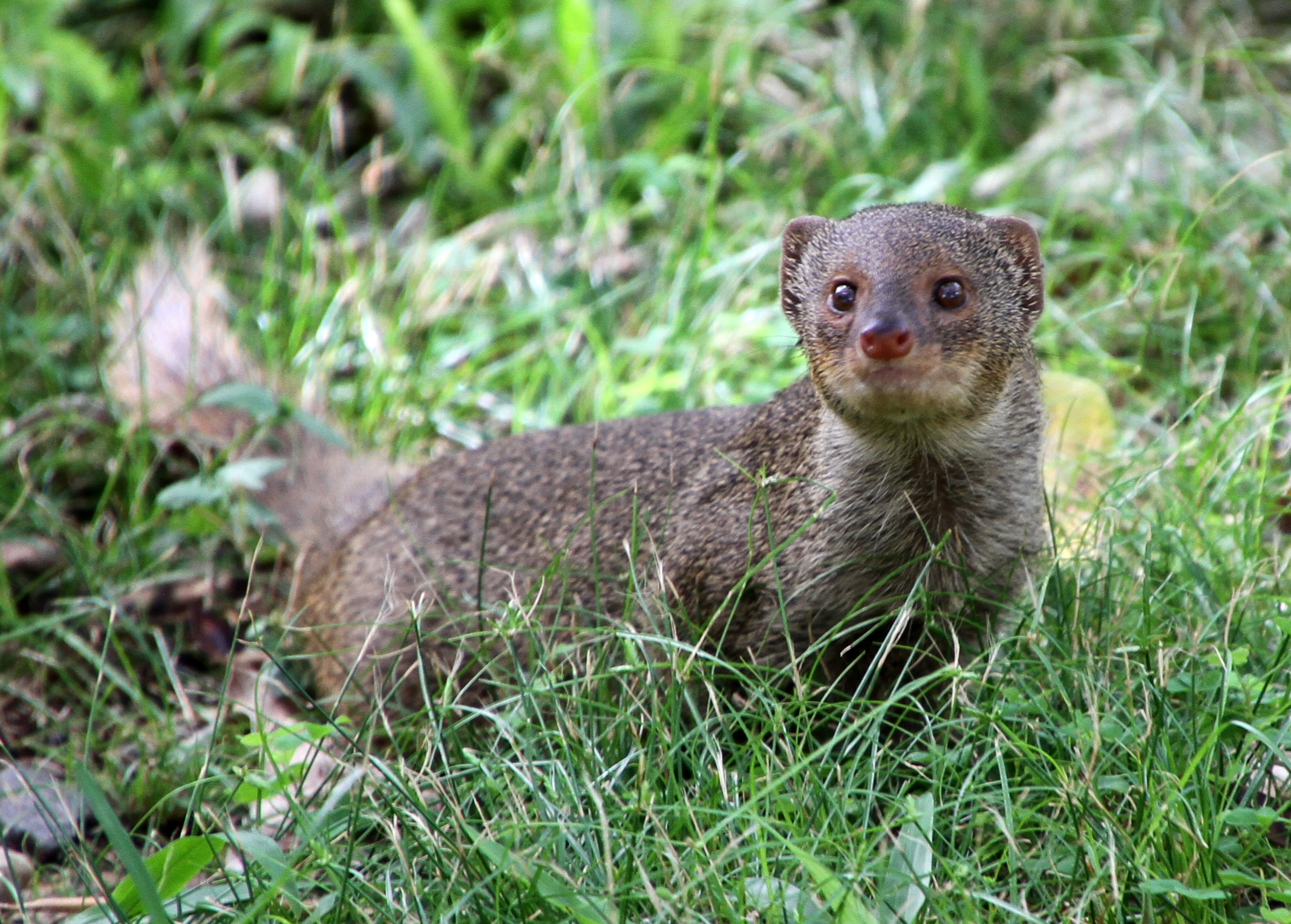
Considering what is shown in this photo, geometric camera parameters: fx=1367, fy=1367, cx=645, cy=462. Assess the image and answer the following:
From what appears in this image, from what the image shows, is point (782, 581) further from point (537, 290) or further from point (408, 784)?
point (537, 290)

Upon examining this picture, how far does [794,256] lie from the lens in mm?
3018

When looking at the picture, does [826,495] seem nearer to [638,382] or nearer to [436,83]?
[638,382]

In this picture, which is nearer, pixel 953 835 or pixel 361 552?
pixel 953 835

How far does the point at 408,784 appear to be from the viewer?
2.32m

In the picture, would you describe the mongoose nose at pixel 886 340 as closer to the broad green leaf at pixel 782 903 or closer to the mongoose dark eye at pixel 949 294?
the mongoose dark eye at pixel 949 294

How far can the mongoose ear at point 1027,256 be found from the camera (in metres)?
2.85

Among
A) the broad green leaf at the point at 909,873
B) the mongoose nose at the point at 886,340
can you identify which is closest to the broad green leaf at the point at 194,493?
the mongoose nose at the point at 886,340

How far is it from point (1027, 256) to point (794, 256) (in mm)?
497

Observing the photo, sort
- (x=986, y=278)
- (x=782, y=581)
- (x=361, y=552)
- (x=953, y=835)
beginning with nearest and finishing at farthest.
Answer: (x=953, y=835)
(x=986, y=278)
(x=782, y=581)
(x=361, y=552)

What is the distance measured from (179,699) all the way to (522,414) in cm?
147

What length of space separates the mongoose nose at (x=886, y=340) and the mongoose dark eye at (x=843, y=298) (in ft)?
0.74

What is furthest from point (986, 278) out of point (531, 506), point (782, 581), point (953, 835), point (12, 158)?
point (12, 158)

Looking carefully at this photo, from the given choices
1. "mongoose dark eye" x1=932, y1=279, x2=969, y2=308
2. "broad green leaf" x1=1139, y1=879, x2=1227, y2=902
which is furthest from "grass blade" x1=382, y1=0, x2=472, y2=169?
"broad green leaf" x1=1139, y1=879, x2=1227, y2=902

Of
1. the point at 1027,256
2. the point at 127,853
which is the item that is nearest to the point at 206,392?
the point at 127,853
